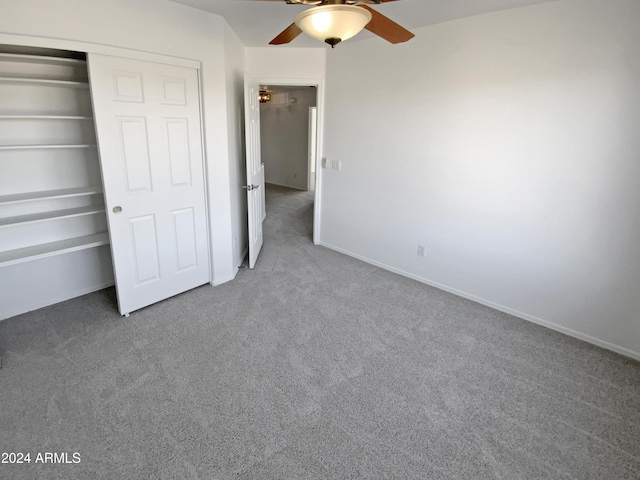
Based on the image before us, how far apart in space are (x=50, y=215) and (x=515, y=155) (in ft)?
12.3

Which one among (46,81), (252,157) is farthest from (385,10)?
(46,81)

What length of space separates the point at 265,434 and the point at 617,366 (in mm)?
2469

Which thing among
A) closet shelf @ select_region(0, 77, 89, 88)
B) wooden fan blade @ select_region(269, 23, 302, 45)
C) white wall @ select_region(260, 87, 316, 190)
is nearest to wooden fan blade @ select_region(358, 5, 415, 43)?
wooden fan blade @ select_region(269, 23, 302, 45)

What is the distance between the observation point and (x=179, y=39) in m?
2.85

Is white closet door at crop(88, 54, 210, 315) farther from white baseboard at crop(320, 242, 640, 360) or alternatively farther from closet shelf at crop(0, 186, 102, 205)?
white baseboard at crop(320, 242, 640, 360)

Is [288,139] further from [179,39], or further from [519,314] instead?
[519,314]

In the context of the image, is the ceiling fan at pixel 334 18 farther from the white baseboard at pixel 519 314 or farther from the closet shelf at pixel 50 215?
the white baseboard at pixel 519 314

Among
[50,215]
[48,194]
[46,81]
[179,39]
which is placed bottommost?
[50,215]

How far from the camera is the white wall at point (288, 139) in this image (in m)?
8.37

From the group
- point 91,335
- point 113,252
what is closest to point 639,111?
point 113,252

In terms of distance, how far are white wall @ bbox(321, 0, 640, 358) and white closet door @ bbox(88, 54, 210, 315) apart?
1.89 meters

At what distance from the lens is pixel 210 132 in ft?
10.5

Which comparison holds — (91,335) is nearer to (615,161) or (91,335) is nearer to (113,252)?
(113,252)

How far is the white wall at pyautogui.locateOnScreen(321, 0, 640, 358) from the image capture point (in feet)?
8.18
